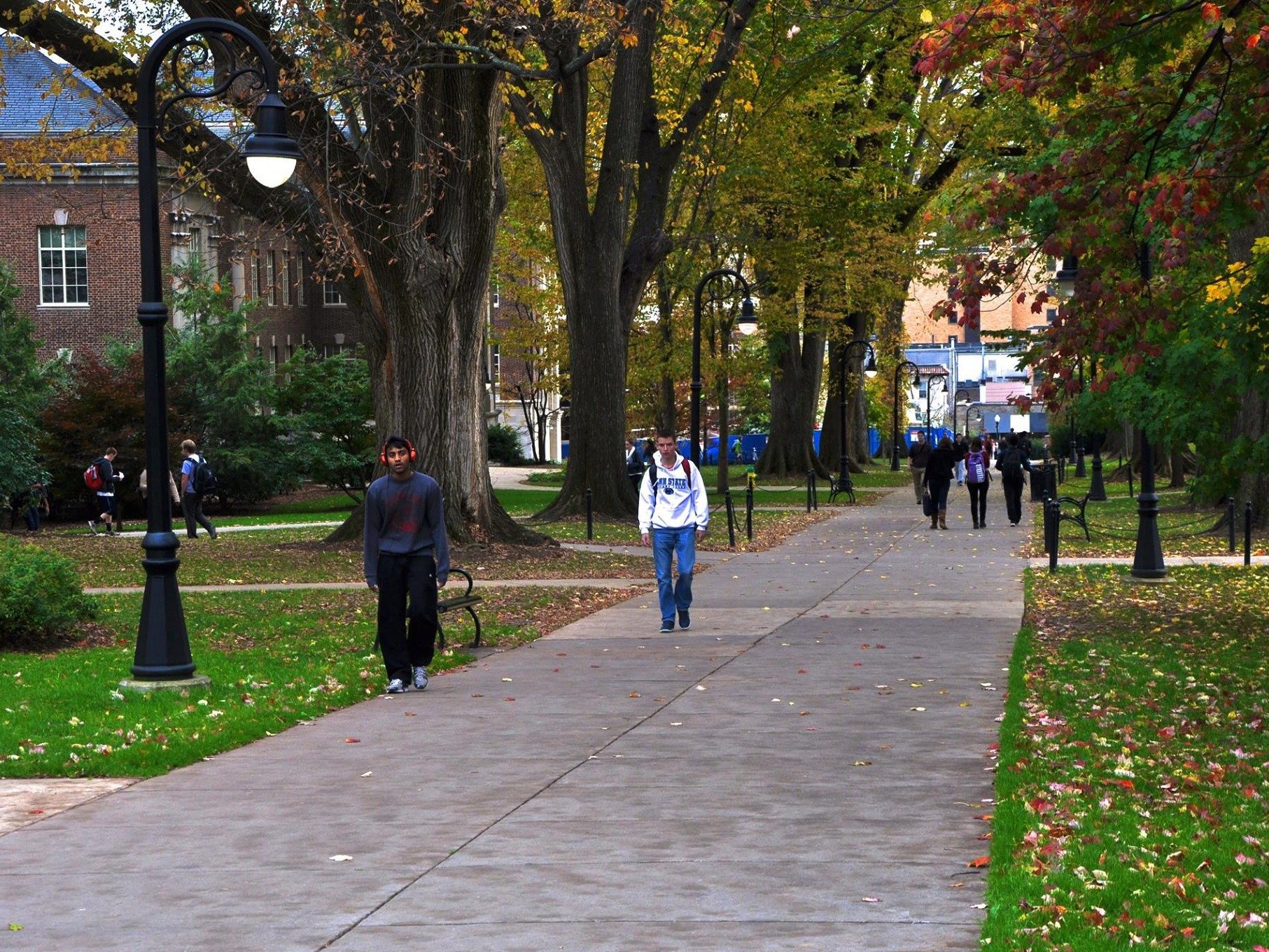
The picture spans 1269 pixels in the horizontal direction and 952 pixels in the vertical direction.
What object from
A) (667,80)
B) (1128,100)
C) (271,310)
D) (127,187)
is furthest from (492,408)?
(1128,100)

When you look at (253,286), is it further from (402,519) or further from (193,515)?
(402,519)

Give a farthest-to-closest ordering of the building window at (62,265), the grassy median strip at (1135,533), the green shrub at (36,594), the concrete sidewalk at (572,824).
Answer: the building window at (62,265) < the grassy median strip at (1135,533) < the green shrub at (36,594) < the concrete sidewalk at (572,824)

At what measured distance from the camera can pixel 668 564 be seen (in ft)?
53.3

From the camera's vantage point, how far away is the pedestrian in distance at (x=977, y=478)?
32719 mm

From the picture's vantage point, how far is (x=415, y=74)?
21438 millimetres

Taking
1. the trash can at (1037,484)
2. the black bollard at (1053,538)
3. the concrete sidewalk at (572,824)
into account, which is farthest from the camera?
the trash can at (1037,484)

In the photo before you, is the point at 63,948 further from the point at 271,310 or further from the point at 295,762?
the point at 271,310

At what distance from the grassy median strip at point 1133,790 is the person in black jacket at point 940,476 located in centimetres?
1522

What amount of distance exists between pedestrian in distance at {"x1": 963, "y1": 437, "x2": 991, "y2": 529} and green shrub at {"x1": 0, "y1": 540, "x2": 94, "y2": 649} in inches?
789

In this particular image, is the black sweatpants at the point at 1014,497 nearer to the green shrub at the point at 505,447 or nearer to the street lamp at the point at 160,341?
the street lamp at the point at 160,341

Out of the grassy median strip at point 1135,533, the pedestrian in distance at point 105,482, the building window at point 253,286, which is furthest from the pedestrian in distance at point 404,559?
the building window at point 253,286

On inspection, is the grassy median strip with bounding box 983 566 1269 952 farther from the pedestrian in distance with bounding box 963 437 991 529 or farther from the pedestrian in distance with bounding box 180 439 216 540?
the pedestrian in distance with bounding box 180 439 216 540

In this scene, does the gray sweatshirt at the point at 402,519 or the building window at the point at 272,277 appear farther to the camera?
the building window at the point at 272,277

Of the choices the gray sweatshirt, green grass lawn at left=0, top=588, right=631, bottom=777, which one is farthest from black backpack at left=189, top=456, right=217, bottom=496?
the gray sweatshirt
